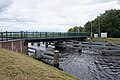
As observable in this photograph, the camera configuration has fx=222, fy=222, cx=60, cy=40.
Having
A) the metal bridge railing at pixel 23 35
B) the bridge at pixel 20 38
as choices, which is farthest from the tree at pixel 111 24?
the metal bridge railing at pixel 23 35

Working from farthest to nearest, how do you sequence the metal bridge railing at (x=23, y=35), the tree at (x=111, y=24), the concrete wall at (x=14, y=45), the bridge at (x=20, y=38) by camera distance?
the tree at (x=111, y=24)
the metal bridge railing at (x=23, y=35)
the bridge at (x=20, y=38)
the concrete wall at (x=14, y=45)

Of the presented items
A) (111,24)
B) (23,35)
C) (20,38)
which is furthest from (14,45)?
(111,24)

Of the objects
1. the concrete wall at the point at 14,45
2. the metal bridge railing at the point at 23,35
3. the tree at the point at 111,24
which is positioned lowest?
the concrete wall at the point at 14,45

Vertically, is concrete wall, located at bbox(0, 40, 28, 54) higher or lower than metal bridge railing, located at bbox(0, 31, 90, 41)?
lower

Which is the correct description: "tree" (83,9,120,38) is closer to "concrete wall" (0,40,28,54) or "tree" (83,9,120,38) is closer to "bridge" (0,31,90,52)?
"bridge" (0,31,90,52)

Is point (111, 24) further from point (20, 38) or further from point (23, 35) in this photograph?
point (20, 38)

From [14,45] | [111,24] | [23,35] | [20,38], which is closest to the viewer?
[14,45]

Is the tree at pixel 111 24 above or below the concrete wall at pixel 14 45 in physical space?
above

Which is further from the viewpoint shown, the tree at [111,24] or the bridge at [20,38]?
the tree at [111,24]

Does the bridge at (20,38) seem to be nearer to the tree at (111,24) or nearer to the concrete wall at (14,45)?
the concrete wall at (14,45)

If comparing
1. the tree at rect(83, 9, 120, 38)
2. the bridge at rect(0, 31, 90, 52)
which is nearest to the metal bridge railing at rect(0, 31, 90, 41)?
the bridge at rect(0, 31, 90, 52)

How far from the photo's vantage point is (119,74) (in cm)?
2253

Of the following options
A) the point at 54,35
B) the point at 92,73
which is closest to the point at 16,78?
the point at 92,73

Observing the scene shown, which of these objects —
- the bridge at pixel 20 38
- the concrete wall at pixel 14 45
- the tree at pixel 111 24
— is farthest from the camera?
the tree at pixel 111 24
